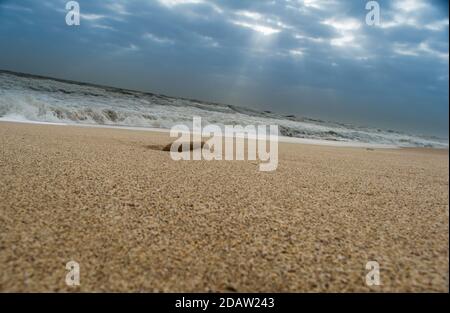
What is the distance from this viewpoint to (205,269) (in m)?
1.56

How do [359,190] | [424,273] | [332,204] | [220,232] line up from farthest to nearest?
1. [359,190]
2. [332,204]
3. [220,232]
4. [424,273]

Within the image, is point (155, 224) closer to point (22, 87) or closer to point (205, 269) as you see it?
point (205, 269)

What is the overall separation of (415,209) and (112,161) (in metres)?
3.35

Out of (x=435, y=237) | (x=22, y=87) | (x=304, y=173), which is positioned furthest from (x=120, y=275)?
(x=22, y=87)

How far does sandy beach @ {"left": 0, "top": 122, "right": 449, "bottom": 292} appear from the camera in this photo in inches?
57.7

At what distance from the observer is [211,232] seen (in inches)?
78.7

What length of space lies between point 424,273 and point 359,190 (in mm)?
1899

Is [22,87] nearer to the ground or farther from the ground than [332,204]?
farther from the ground

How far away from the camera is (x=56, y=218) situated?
2.05 m

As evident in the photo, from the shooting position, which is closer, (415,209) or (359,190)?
(415,209)

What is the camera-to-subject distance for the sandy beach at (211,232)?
57.7 inches
